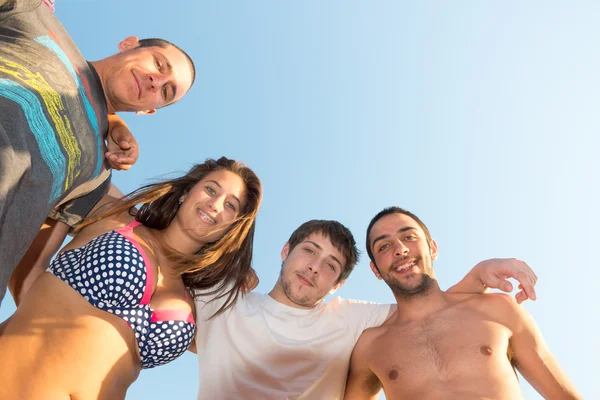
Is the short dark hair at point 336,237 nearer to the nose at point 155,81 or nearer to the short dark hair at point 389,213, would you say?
the short dark hair at point 389,213

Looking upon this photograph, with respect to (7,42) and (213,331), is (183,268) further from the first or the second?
(7,42)

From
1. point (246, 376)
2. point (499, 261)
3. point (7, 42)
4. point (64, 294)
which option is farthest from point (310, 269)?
point (7, 42)

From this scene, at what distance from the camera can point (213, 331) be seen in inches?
179

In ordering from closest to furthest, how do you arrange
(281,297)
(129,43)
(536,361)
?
(129,43)
(536,361)
(281,297)

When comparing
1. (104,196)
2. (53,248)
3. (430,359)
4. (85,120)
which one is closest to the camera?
(85,120)

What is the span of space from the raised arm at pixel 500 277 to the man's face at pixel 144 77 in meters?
3.67

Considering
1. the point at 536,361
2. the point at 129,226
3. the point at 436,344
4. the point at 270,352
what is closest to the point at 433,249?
the point at 436,344

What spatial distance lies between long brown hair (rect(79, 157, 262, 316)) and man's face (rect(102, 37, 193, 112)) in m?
0.90

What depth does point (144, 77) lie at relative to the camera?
12.5 ft

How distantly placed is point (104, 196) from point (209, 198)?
3.20 ft

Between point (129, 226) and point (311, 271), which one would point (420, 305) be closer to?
point (311, 271)

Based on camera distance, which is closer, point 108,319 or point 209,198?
point 108,319

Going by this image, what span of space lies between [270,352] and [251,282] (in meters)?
0.86

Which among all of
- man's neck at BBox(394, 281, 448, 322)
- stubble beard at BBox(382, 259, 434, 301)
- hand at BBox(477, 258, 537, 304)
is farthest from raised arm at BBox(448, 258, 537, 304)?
stubble beard at BBox(382, 259, 434, 301)
